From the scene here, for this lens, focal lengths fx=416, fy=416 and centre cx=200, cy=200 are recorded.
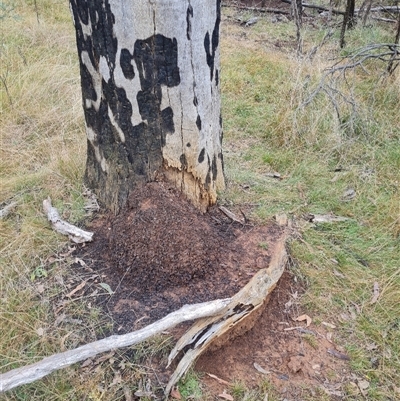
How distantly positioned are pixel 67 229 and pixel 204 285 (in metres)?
0.80

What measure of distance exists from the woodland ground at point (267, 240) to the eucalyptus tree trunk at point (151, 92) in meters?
0.34

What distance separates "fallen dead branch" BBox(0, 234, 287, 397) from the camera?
1.47 m

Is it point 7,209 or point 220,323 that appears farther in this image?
point 7,209

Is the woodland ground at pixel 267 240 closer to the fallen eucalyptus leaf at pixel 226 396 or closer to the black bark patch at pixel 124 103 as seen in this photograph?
the fallen eucalyptus leaf at pixel 226 396

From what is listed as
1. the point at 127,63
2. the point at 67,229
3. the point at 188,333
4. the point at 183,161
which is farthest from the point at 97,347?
the point at 127,63

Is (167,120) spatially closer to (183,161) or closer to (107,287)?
(183,161)

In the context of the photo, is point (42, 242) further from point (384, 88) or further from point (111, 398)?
point (384, 88)

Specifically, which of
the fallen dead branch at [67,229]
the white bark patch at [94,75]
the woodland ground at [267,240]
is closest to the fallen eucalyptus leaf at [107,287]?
the woodland ground at [267,240]

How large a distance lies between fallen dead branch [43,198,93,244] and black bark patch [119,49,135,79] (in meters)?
0.83

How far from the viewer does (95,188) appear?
233 centimetres

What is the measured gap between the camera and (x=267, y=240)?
2.18m

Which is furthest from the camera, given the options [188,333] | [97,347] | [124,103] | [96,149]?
[96,149]

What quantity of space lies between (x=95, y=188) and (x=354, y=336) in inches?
60.1

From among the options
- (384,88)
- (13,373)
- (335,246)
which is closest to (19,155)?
(13,373)
